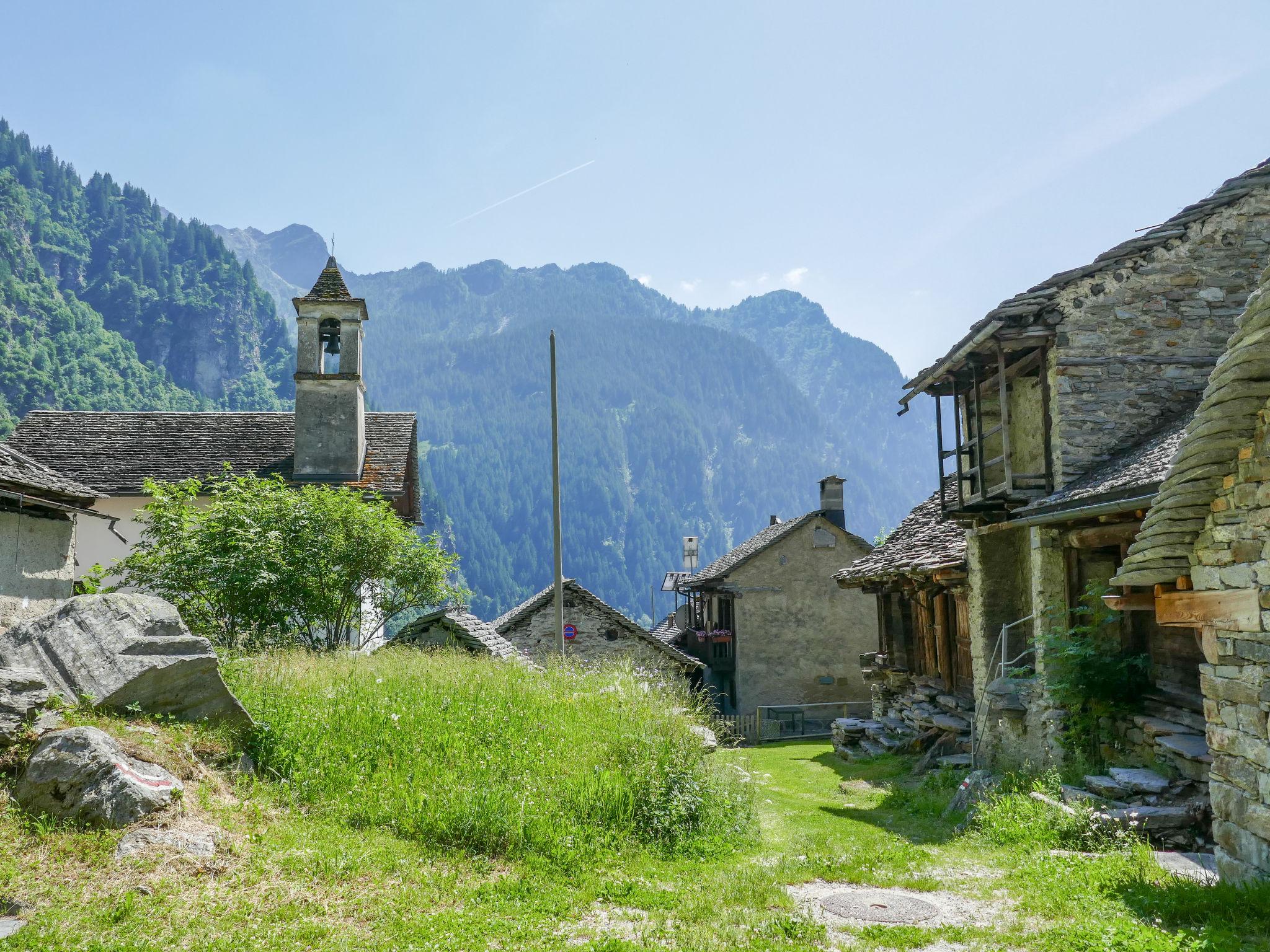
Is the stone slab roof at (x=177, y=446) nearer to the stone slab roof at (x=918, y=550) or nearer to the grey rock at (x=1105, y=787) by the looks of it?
the stone slab roof at (x=918, y=550)

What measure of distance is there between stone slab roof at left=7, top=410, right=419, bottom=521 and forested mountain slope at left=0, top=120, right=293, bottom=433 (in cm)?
6325

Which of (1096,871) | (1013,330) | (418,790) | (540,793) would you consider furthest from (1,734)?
(1013,330)

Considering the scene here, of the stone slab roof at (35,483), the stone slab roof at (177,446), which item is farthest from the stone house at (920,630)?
the stone slab roof at (35,483)

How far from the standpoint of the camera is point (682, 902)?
623 cm

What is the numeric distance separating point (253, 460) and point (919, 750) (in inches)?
763

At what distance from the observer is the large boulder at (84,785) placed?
19.3ft

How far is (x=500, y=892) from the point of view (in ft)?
20.1

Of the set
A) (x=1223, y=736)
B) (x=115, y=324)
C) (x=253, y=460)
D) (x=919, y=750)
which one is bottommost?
(x=919, y=750)

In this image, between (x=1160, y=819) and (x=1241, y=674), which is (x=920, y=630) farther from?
(x=1241, y=674)

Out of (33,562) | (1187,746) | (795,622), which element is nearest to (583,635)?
(795,622)

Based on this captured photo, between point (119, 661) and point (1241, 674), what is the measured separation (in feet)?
29.3

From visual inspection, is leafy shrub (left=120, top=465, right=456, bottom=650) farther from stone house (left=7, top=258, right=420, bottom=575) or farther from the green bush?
stone house (left=7, top=258, right=420, bottom=575)

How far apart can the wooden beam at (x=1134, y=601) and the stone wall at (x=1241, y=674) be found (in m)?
0.60

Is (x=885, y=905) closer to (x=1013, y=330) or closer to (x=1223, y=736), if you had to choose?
(x=1223, y=736)
